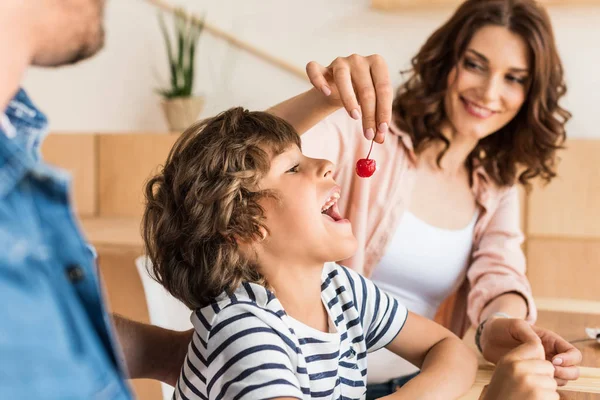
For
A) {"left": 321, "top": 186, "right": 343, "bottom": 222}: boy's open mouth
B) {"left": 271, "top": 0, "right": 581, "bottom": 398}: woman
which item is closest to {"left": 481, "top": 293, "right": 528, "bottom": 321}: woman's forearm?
{"left": 271, "top": 0, "right": 581, "bottom": 398}: woman

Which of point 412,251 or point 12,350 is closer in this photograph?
point 12,350

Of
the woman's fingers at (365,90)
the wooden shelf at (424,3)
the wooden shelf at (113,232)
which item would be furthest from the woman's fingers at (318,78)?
the wooden shelf at (424,3)

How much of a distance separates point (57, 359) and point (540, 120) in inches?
56.6

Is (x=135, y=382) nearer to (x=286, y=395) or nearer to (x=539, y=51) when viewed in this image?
(x=286, y=395)

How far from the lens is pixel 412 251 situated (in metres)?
1.59

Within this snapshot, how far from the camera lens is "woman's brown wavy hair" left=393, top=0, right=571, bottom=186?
64.0 inches

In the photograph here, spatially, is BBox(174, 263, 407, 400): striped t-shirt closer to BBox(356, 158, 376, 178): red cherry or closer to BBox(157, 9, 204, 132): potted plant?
BBox(356, 158, 376, 178): red cherry

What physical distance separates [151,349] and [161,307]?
19 cm

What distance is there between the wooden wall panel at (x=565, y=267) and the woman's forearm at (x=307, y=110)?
1892mm

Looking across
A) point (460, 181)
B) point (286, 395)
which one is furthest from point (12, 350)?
point (460, 181)

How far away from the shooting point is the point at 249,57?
3238 millimetres

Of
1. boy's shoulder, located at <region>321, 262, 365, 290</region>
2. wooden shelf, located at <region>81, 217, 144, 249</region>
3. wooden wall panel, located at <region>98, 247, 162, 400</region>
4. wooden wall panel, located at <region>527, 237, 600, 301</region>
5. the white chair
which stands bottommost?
wooden shelf, located at <region>81, 217, 144, 249</region>

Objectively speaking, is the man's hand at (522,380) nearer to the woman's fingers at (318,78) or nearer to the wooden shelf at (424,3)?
the woman's fingers at (318,78)

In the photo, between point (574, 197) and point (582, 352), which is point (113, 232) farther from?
point (582, 352)
